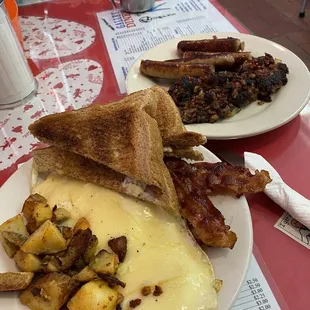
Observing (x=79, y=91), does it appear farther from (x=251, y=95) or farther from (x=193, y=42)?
(x=251, y=95)

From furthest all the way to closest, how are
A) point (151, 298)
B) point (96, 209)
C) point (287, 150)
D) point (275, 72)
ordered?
point (275, 72) → point (287, 150) → point (96, 209) → point (151, 298)

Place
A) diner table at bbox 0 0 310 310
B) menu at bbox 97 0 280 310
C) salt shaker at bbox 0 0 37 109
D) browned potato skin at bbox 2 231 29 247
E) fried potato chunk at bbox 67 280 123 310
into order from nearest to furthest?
1. fried potato chunk at bbox 67 280 123 310
2. browned potato skin at bbox 2 231 29 247
3. diner table at bbox 0 0 310 310
4. salt shaker at bbox 0 0 37 109
5. menu at bbox 97 0 280 310

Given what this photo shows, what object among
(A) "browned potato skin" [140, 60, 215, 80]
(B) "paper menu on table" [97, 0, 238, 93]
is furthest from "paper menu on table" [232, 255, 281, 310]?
(B) "paper menu on table" [97, 0, 238, 93]

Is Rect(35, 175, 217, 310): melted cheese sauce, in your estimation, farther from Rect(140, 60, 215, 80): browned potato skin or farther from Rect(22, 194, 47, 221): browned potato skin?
Rect(140, 60, 215, 80): browned potato skin

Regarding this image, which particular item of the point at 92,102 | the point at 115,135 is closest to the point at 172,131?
the point at 115,135

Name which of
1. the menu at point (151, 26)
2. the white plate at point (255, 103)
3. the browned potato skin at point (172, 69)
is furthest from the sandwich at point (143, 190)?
the menu at point (151, 26)

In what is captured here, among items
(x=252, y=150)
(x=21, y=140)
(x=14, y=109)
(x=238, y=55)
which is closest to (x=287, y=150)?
(x=252, y=150)

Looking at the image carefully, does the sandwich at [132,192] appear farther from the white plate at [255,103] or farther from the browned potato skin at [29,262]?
the white plate at [255,103]
